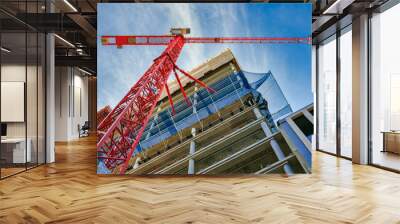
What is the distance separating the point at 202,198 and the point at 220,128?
6.33 ft

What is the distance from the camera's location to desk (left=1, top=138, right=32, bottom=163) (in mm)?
7070

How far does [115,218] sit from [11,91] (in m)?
4.22

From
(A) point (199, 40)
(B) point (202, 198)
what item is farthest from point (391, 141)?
(B) point (202, 198)

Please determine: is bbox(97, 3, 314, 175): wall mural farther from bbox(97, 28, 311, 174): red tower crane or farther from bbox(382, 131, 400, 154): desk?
bbox(382, 131, 400, 154): desk

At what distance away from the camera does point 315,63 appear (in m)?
11.7

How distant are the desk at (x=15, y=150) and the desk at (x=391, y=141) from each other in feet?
23.8

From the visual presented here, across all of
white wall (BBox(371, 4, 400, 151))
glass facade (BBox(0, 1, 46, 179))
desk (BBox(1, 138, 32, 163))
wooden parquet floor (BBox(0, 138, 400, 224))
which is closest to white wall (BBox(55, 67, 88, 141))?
glass facade (BBox(0, 1, 46, 179))

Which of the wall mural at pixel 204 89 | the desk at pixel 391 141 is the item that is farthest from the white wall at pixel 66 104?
the desk at pixel 391 141

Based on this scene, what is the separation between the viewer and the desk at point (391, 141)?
7.47m

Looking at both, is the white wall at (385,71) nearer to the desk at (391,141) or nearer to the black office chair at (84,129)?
the desk at (391,141)

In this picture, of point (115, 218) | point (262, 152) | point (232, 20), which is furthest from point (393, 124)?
point (115, 218)

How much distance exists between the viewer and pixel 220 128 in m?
6.80

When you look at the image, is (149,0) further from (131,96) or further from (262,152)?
(262,152)

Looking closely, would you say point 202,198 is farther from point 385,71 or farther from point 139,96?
point 385,71
